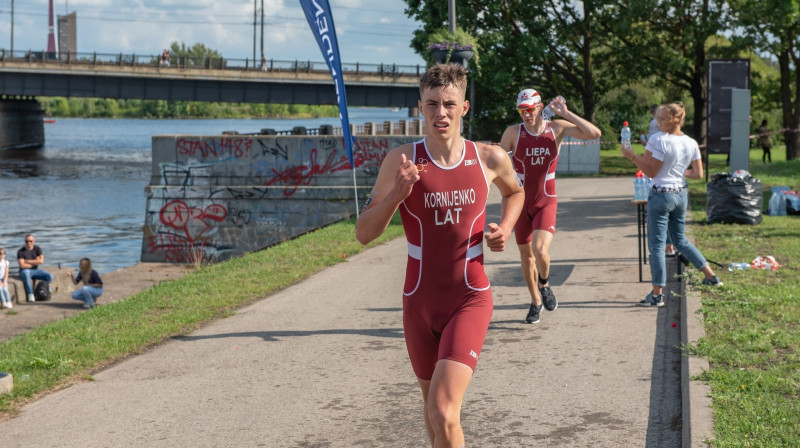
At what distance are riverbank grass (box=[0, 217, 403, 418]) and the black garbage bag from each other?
20.2 feet

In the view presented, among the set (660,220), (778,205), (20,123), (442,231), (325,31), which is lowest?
(778,205)

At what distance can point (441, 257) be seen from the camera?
4.73 metres

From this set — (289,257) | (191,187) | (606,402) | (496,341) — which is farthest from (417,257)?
(191,187)

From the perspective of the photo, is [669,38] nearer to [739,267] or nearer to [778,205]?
[778,205]

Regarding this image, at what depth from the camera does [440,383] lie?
4.37 m

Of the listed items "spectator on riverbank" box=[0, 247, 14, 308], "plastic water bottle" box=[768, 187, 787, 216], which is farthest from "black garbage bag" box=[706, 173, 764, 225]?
"spectator on riverbank" box=[0, 247, 14, 308]

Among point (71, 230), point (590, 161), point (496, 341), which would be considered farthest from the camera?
point (71, 230)

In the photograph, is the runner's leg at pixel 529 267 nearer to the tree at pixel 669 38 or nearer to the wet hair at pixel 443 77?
the wet hair at pixel 443 77

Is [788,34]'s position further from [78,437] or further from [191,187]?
[78,437]

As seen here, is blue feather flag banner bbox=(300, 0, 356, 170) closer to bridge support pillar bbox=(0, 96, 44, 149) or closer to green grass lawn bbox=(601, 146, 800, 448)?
green grass lawn bbox=(601, 146, 800, 448)

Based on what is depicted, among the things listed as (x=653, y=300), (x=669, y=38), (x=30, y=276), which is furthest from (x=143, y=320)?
(x=669, y=38)

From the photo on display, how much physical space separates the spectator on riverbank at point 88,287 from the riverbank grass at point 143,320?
138 inches

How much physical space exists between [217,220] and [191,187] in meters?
1.33

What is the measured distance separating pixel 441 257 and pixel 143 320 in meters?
6.19
